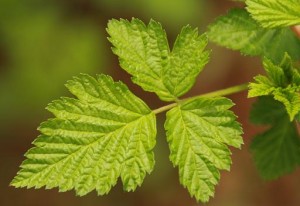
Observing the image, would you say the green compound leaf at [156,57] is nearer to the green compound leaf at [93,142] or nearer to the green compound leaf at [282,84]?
the green compound leaf at [93,142]

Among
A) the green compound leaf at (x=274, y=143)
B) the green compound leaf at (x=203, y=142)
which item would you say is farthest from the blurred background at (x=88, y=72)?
the green compound leaf at (x=203, y=142)

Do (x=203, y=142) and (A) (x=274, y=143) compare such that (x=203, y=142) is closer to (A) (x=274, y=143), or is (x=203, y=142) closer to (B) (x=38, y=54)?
(A) (x=274, y=143)

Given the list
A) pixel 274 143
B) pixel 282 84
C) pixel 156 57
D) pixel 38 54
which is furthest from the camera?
pixel 38 54

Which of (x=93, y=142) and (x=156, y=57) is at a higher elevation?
(x=156, y=57)

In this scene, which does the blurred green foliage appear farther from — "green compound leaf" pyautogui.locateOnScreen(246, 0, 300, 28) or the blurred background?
"green compound leaf" pyautogui.locateOnScreen(246, 0, 300, 28)

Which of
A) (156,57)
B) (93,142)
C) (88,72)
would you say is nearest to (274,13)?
(156,57)

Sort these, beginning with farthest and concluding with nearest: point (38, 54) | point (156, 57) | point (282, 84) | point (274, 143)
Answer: point (38, 54) < point (274, 143) < point (156, 57) < point (282, 84)
